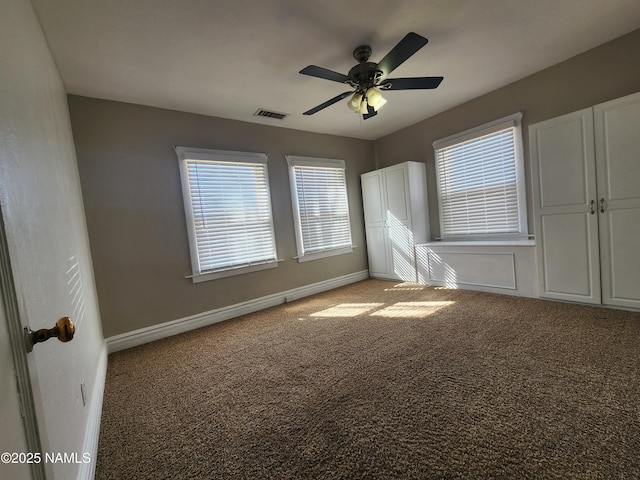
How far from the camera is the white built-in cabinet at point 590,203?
2574 millimetres

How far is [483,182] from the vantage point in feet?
13.0

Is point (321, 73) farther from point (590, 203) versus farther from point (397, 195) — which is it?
point (590, 203)

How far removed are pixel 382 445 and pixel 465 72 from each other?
143 inches

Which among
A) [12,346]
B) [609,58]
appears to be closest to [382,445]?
[12,346]

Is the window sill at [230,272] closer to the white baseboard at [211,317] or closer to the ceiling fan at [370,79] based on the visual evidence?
the white baseboard at [211,317]

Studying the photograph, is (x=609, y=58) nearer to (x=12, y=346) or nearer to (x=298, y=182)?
(x=298, y=182)

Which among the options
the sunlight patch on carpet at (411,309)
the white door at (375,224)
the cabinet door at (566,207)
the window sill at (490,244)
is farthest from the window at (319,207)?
the cabinet door at (566,207)

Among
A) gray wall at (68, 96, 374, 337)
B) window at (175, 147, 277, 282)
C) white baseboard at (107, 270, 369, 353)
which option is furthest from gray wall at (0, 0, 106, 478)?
window at (175, 147, 277, 282)

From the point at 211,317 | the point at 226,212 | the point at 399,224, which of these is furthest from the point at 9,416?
the point at 399,224

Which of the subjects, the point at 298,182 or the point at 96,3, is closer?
the point at 96,3

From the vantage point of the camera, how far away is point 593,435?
134 centimetres

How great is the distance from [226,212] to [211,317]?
4.44 feet

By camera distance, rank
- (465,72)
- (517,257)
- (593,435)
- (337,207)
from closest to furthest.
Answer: (593,435) → (465,72) → (517,257) → (337,207)

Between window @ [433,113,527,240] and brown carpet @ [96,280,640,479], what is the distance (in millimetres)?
1324
